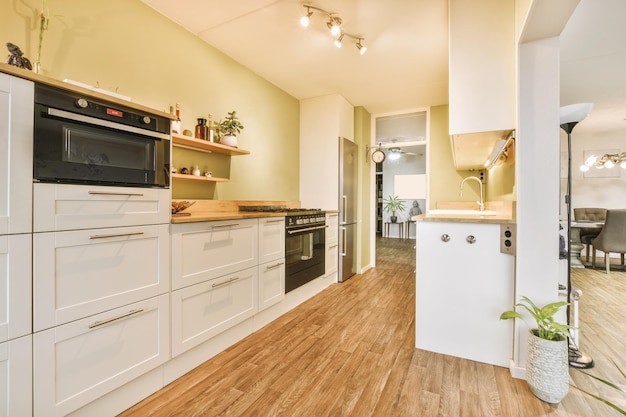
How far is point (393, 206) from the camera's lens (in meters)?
8.86

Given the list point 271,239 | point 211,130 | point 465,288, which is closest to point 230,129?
point 211,130

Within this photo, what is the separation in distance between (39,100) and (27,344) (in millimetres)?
993

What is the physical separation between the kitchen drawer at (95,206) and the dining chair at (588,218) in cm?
638

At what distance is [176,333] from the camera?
1.67 metres

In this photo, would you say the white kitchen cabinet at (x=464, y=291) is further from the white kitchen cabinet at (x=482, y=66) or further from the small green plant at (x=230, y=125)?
the small green plant at (x=230, y=125)

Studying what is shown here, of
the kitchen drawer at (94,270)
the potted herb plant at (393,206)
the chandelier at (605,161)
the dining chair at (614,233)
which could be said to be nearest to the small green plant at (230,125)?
the kitchen drawer at (94,270)

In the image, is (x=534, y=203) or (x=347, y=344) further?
(x=347, y=344)

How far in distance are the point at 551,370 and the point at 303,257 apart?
6.81 ft

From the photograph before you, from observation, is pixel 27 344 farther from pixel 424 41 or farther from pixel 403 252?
pixel 403 252

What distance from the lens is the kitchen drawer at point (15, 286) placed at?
1054 millimetres

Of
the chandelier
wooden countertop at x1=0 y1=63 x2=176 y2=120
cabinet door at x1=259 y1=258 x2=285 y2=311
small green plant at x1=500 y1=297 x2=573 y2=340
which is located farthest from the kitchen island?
the chandelier

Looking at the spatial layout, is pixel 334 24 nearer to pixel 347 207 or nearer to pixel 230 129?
pixel 230 129

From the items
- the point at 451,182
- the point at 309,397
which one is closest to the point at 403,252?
the point at 451,182

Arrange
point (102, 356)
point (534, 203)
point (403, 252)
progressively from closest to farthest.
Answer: point (102, 356)
point (534, 203)
point (403, 252)
